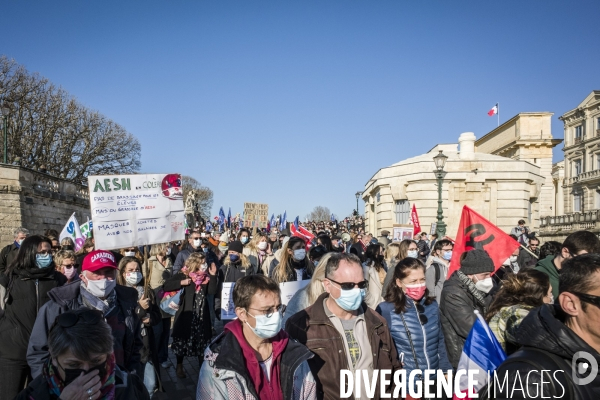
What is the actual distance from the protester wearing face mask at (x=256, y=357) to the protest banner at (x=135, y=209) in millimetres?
4450

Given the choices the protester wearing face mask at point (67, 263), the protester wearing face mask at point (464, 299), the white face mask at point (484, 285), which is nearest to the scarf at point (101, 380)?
the protester wearing face mask at point (67, 263)

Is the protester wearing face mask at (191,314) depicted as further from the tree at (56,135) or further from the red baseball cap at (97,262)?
the tree at (56,135)

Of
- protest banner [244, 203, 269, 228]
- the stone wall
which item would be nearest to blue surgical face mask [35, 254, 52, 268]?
the stone wall

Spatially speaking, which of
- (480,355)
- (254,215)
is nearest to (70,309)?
(480,355)

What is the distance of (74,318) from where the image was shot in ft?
7.30

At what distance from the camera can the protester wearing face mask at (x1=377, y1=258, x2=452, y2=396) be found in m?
3.74

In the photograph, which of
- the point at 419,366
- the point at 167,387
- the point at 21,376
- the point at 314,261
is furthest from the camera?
the point at 314,261

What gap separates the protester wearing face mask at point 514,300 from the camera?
323cm

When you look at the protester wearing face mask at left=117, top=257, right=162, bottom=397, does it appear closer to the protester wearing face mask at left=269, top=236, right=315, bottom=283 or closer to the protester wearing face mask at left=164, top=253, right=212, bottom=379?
the protester wearing face mask at left=164, top=253, right=212, bottom=379

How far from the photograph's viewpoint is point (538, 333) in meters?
1.95

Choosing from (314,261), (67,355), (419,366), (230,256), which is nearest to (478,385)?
(419,366)

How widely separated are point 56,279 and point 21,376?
3.35 ft

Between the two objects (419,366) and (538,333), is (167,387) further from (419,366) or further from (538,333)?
(538,333)

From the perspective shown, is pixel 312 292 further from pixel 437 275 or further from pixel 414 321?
pixel 437 275
